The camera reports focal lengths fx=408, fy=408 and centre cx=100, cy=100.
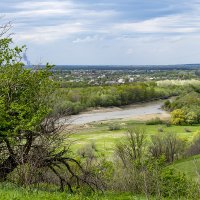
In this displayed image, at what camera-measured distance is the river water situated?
84.1 metres

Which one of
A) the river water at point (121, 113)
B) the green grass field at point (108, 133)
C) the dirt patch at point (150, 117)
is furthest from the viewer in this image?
the river water at point (121, 113)

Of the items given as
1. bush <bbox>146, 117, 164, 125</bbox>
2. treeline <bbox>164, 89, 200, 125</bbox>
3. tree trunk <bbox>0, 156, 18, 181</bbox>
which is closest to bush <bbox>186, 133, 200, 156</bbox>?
bush <bbox>146, 117, 164, 125</bbox>

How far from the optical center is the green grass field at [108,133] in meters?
58.5

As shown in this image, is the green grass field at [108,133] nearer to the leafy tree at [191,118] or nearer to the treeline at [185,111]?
the leafy tree at [191,118]

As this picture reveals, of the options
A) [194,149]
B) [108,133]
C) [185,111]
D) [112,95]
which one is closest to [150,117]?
[185,111]

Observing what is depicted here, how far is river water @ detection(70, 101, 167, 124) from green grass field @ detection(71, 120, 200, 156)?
5356 millimetres

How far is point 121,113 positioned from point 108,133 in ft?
82.2

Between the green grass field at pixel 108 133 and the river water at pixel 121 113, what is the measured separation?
536 cm

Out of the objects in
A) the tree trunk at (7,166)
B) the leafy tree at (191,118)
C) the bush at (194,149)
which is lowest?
the leafy tree at (191,118)

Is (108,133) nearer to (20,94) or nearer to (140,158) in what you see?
(140,158)

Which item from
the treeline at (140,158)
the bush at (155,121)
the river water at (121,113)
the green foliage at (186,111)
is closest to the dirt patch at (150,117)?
the river water at (121,113)

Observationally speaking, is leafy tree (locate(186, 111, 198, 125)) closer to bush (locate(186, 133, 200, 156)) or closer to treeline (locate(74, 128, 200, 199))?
treeline (locate(74, 128, 200, 199))

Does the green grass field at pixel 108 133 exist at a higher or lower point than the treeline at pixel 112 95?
lower

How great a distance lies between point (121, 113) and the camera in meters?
94.0
